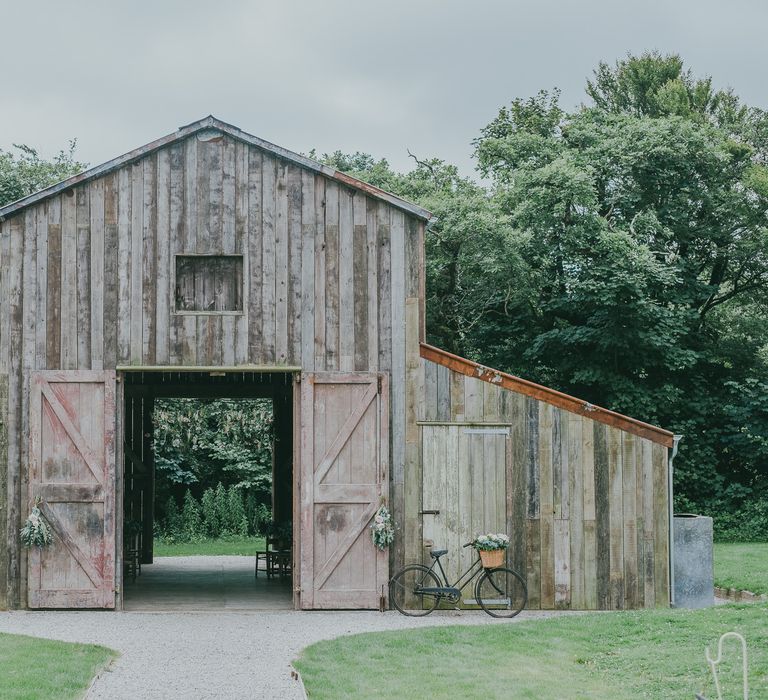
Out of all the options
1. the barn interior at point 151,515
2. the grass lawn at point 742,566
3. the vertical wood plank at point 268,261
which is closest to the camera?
the vertical wood plank at point 268,261

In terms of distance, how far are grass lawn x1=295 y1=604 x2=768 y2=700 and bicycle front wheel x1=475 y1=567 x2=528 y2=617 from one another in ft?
3.74

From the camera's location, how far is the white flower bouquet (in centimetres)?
1358

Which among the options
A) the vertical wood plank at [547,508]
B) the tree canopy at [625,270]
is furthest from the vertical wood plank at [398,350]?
the tree canopy at [625,270]

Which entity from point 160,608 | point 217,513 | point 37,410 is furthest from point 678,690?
point 217,513

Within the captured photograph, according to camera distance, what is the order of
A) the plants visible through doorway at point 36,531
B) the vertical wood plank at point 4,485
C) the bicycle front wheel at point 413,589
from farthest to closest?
the bicycle front wheel at point 413,589, the vertical wood plank at point 4,485, the plants visible through doorway at point 36,531

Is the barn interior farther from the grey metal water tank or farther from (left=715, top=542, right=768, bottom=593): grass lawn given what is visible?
(left=715, top=542, right=768, bottom=593): grass lawn

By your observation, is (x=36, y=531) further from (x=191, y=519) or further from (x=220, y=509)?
(x=220, y=509)

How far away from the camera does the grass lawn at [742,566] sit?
1634cm

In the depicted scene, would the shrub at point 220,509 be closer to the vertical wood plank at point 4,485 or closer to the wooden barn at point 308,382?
the wooden barn at point 308,382

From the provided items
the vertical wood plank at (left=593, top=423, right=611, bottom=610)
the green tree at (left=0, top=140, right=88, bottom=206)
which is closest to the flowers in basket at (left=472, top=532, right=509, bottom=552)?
the vertical wood plank at (left=593, top=423, right=611, bottom=610)

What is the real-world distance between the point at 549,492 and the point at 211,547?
11742 mm

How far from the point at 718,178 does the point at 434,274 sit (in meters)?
7.25

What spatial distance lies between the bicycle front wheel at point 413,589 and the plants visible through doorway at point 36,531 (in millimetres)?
4222

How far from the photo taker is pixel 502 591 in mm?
13984
